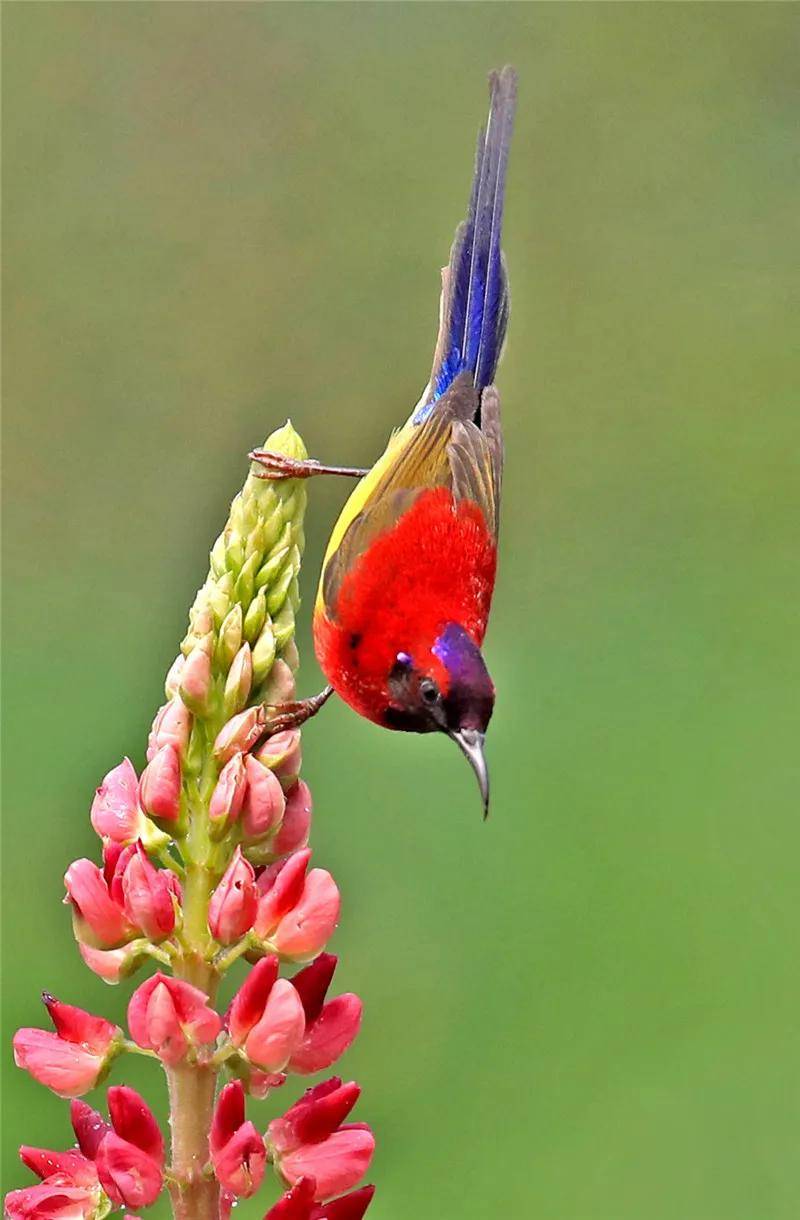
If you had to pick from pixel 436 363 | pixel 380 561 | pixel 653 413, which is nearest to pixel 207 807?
pixel 380 561

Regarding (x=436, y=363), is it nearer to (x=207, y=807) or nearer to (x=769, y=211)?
(x=207, y=807)

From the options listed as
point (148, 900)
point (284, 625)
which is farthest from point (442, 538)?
point (148, 900)

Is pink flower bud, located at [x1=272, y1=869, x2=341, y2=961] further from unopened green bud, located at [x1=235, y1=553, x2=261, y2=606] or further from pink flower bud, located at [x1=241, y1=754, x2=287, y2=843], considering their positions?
unopened green bud, located at [x1=235, y1=553, x2=261, y2=606]

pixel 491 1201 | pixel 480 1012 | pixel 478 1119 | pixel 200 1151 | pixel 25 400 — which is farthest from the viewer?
pixel 25 400

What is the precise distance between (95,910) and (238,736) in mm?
178

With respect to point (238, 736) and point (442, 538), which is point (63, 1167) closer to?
point (238, 736)

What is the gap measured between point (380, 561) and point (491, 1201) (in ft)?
4.86

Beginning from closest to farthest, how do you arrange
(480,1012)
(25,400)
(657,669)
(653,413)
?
(480,1012)
(657,669)
(25,400)
(653,413)

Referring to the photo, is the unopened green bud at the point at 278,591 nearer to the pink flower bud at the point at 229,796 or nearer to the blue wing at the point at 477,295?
the pink flower bud at the point at 229,796

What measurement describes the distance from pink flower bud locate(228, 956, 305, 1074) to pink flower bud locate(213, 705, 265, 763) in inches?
6.9

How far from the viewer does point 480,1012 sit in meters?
3.50

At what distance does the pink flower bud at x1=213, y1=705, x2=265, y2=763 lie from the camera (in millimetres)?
1177

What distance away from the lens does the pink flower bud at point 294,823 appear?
1210 millimetres

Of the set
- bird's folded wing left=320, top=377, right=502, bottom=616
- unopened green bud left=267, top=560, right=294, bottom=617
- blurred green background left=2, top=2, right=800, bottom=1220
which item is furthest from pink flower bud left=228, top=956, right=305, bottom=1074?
blurred green background left=2, top=2, right=800, bottom=1220
